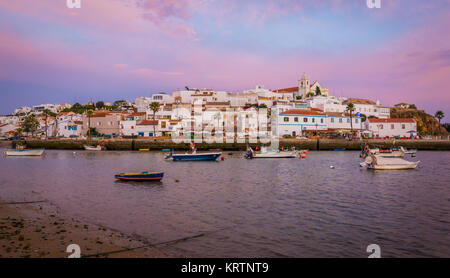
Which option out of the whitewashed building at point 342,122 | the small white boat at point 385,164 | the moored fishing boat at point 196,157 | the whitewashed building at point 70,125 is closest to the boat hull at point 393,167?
the small white boat at point 385,164

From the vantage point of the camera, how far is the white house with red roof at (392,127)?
3750 inches

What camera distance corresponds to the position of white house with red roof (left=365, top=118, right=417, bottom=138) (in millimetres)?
95250

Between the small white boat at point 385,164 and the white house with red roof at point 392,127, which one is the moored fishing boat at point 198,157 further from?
the white house with red roof at point 392,127

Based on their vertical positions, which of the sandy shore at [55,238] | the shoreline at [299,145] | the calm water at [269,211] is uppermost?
the shoreline at [299,145]

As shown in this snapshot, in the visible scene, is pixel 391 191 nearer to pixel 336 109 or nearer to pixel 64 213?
pixel 64 213

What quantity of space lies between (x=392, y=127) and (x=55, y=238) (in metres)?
102

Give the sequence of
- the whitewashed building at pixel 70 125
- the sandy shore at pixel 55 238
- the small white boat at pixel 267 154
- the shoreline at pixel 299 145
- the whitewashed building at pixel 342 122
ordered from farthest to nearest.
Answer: the whitewashed building at pixel 70 125 < the whitewashed building at pixel 342 122 < the shoreline at pixel 299 145 < the small white boat at pixel 267 154 < the sandy shore at pixel 55 238

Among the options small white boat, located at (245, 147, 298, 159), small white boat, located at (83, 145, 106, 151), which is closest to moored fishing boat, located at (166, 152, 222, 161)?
small white boat, located at (245, 147, 298, 159)

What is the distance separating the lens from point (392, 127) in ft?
316

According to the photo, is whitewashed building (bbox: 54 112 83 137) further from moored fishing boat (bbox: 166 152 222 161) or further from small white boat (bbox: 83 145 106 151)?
moored fishing boat (bbox: 166 152 222 161)

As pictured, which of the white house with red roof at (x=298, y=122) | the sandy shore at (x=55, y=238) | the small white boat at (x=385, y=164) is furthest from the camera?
the white house with red roof at (x=298, y=122)

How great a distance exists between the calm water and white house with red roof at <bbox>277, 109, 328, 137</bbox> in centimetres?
5721

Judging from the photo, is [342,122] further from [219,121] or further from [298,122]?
[219,121]

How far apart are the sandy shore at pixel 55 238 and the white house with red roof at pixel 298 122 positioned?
78116 millimetres
